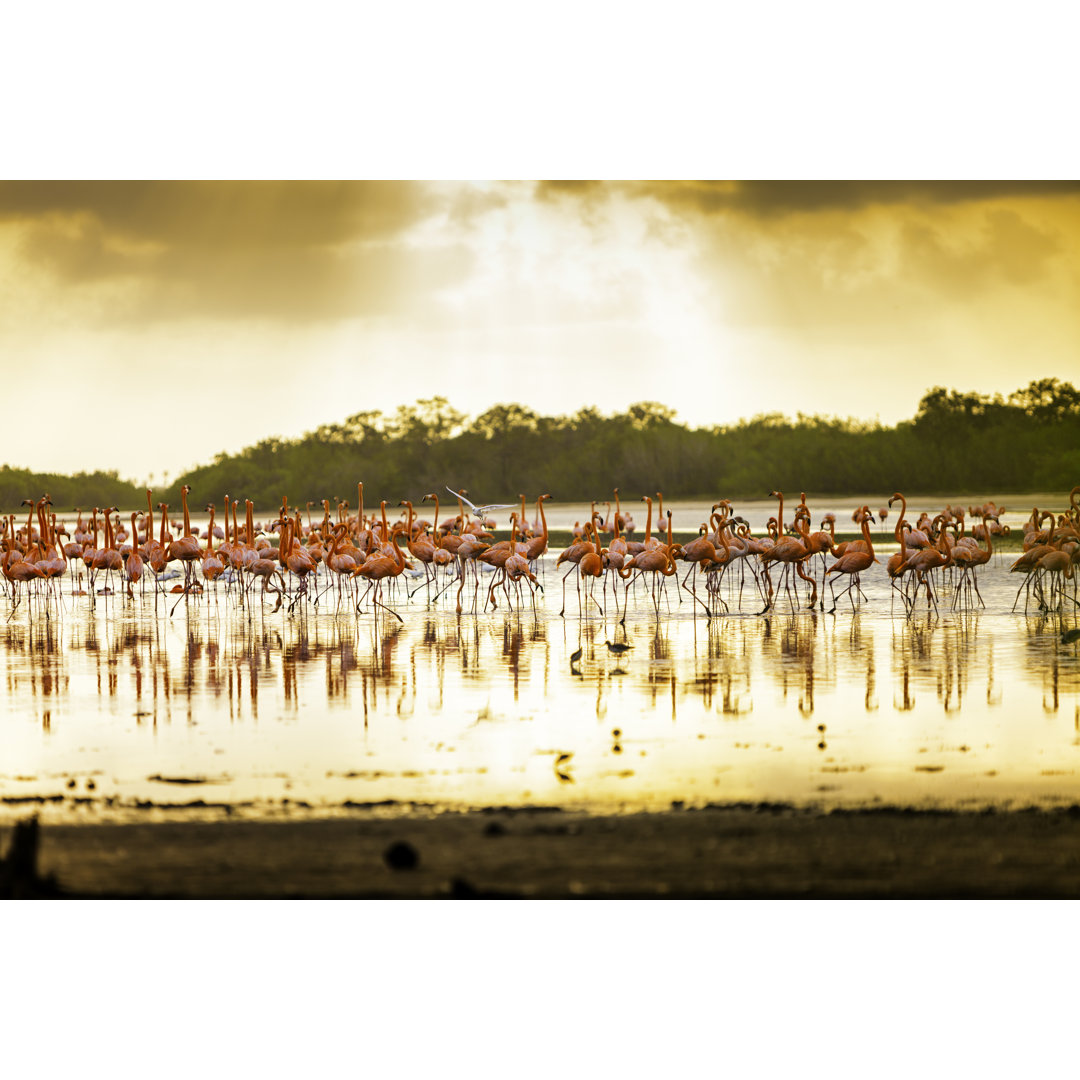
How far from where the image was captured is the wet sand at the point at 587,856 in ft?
10.1

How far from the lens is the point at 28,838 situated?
3.34 metres

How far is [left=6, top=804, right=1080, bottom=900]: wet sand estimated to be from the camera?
3.08 metres

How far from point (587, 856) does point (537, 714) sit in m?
1.46

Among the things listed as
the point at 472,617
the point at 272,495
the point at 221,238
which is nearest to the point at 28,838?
the point at 472,617

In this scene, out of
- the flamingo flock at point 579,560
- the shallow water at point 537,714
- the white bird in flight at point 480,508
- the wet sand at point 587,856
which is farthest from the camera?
the white bird in flight at point 480,508

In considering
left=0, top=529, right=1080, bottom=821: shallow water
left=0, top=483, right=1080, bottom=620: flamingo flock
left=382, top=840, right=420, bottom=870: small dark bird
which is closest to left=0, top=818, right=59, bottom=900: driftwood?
left=0, top=529, right=1080, bottom=821: shallow water

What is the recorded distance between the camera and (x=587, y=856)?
319cm

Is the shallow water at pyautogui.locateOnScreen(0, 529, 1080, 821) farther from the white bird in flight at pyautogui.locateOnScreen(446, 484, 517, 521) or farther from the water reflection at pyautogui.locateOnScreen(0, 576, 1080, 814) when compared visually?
the white bird in flight at pyautogui.locateOnScreen(446, 484, 517, 521)

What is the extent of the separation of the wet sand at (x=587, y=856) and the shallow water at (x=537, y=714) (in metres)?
0.14

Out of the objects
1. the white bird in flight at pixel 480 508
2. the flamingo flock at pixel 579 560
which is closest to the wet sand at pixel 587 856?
the flamingo flock at pixel 579 560

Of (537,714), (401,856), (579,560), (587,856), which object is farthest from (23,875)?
(579,560)

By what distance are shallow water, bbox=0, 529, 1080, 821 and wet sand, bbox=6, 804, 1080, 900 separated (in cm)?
14

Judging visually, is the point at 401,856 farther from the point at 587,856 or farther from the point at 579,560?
the point at 579,560

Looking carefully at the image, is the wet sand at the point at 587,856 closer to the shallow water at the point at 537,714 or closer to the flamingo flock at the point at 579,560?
the shallow water at the point at 537,714
